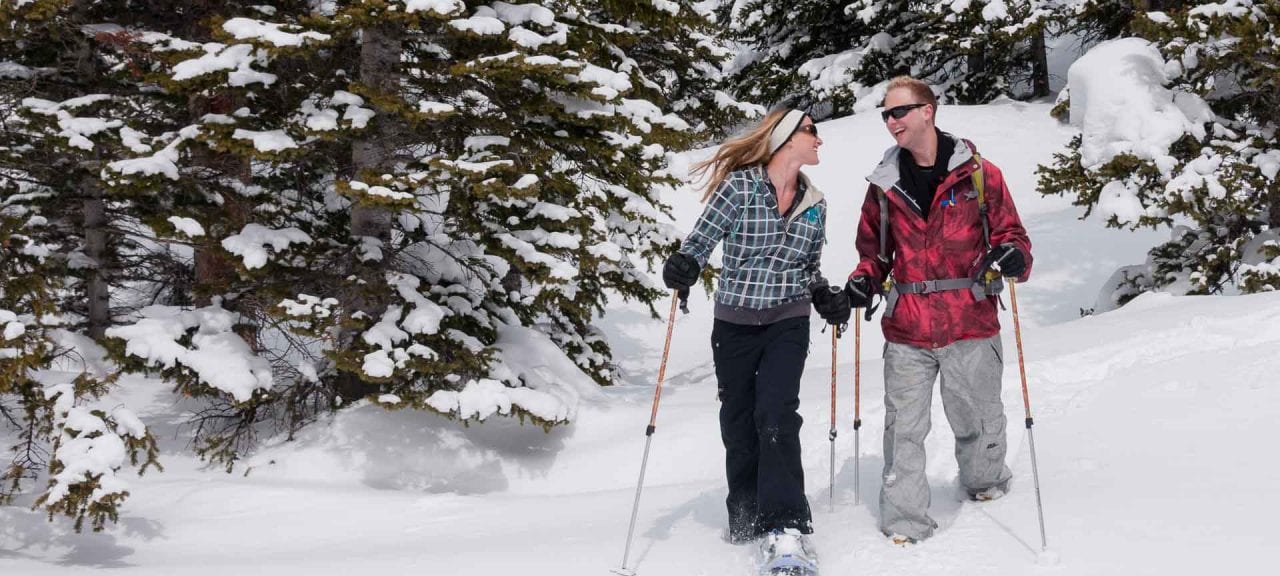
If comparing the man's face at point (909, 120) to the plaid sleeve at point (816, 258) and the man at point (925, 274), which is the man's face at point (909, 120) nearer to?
the man at point (925, 274)

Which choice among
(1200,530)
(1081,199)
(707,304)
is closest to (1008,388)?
(1200,530)

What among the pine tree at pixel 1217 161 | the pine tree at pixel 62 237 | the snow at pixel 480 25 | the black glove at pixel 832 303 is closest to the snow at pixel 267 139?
the pine tree at pixel 62 237

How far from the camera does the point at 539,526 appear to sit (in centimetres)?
576

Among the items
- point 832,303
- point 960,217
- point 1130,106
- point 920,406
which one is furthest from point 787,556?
point 1130,106

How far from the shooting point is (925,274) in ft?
14.4

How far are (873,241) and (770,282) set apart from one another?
0.58 metres

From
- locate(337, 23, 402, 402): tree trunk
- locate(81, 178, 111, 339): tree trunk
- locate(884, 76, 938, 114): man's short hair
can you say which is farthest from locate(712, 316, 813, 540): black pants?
locate(81, 178, 111, 339): tree trunk

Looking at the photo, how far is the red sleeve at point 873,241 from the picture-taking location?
450 centimetres

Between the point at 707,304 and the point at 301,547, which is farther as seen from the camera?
the point at 707,304

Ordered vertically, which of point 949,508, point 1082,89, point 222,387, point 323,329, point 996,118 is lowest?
point 949,508

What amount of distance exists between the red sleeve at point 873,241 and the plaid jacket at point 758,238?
241 mm

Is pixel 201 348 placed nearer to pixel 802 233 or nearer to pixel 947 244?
pixel 802 233

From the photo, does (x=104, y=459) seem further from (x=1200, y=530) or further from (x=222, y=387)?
(x=1200, y=530)

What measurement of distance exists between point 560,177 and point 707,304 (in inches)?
390
